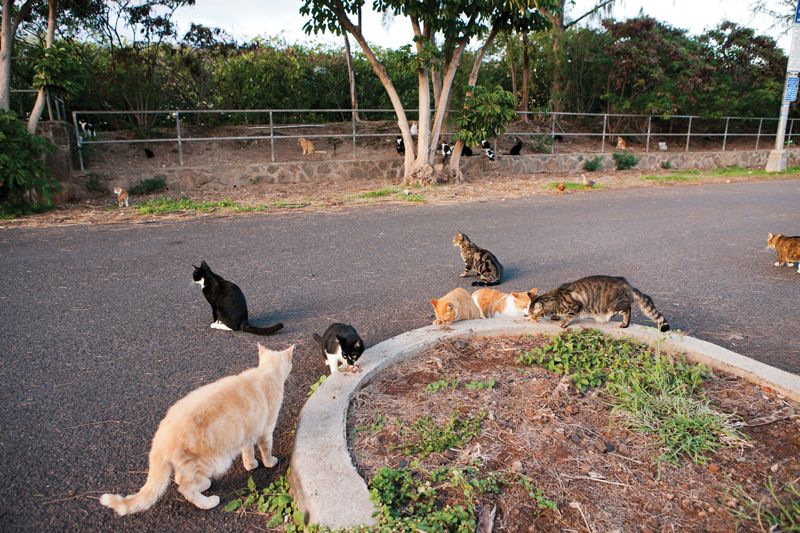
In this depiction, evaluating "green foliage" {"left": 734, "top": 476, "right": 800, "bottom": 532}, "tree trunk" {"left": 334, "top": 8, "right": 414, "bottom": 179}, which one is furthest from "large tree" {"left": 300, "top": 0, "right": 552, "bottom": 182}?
"green foliage" {"left": 734, "top": 476, "right": 800, "bottom": 532}

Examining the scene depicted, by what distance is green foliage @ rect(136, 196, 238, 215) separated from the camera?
9.63 metres

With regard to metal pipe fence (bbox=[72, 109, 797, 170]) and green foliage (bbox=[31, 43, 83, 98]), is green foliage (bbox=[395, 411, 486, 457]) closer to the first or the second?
green foliage (bbox=[31, 43, 83, 98])

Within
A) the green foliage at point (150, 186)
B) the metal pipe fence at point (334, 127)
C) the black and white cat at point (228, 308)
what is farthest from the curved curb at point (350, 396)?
the metal pipe fence at point (334, 127)

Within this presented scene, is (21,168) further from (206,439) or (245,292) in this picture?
(206,439)

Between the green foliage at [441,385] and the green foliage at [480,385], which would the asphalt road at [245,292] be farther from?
the green foliage at [480,385]

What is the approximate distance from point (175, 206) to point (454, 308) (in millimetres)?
7681

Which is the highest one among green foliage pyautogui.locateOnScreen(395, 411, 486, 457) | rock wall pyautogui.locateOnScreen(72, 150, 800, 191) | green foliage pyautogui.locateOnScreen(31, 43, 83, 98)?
green foliage pyautogui.locateOnScreen(31, 43, 83, 98)

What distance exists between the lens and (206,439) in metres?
2.37

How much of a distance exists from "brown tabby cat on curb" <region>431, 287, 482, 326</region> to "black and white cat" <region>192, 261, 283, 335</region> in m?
1.39

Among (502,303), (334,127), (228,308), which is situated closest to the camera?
(228,308)

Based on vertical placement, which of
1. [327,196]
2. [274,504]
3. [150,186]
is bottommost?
[274,504]

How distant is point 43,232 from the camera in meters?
7.96

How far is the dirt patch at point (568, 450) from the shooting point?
2.31 metres

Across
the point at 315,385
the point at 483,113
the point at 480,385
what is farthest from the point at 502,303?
the point at 483,113
